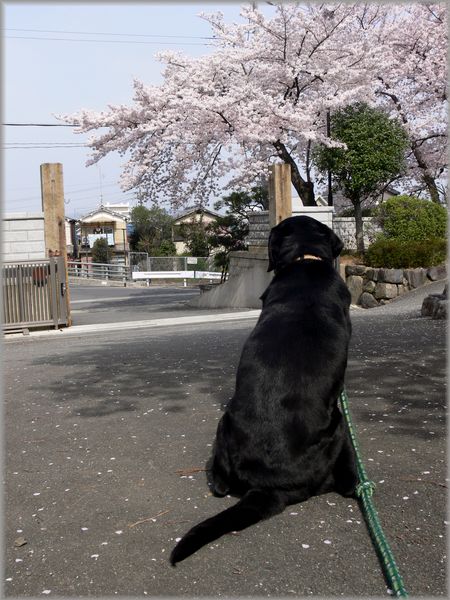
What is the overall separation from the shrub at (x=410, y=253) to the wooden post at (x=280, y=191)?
245 cm

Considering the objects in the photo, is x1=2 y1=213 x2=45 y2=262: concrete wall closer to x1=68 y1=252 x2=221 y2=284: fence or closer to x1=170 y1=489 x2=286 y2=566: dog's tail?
x1=170 y1=489 x2=286 y2=566: dog's tail

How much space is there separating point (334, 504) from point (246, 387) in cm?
74

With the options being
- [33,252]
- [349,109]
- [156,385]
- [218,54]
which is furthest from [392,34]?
[156,385]


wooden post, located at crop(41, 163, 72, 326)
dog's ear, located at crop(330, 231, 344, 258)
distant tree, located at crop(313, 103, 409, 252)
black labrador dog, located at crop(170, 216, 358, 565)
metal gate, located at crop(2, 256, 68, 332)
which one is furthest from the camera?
distant tree, located at crop(313, 103, 409, 252)

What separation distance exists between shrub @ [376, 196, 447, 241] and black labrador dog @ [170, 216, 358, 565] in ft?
46.0

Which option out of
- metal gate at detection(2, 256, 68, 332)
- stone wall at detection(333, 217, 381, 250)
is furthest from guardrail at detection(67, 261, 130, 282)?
metal gate at detection(2, 256, 68, 332)

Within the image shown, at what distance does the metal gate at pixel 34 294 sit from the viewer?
14422 millimetres

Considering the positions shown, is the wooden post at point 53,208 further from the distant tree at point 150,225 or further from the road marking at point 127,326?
the distant tree at point 150,225

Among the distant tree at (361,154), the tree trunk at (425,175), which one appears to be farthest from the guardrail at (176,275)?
the distant tree at (361,154)

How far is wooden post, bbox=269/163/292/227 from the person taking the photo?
17594 mm

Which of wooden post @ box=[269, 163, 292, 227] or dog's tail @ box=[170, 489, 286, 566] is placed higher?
wooden post @ box=[269, 163, 292, 227]

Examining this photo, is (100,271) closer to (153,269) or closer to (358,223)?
(153,269)

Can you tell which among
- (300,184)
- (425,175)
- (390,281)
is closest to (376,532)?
(390,281)

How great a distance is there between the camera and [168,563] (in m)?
3.11
